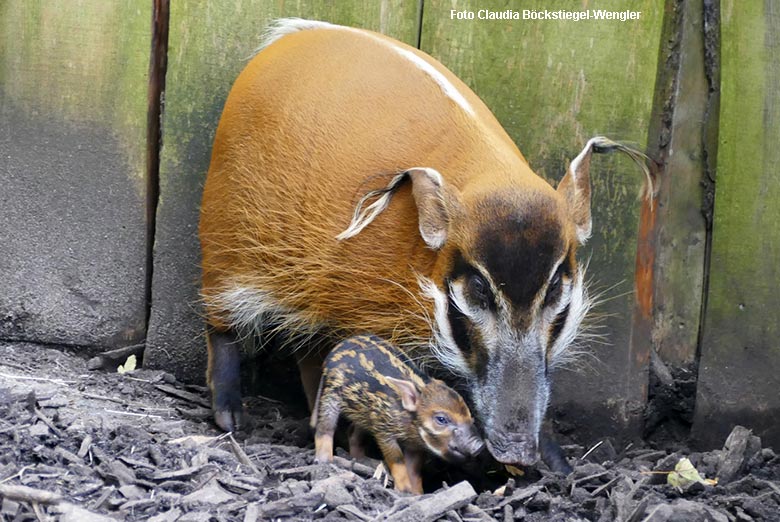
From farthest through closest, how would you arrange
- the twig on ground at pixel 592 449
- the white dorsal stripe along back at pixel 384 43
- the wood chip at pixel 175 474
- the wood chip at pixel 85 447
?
the twig on ground at pixel 592 449
the white dorsal stripe along back at pixel 384 43
the wood chip at pixel 85 447
the wood chip at pixel 175 474

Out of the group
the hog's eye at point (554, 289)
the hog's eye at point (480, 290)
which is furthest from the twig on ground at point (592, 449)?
the hog's eye at point (480, 290)

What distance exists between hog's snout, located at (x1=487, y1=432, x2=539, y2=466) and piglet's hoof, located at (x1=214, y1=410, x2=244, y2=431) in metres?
1.28

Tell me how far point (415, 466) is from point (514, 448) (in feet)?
1.49

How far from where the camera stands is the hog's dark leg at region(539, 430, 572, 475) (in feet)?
15.6

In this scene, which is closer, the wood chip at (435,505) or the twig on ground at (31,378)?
the wood chip at (435,505)

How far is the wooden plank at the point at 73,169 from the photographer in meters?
5.11

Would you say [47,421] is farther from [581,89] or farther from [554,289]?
[581,89]

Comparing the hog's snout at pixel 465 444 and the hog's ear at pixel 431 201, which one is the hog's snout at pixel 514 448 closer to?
the hog's snout at pixel 465 444

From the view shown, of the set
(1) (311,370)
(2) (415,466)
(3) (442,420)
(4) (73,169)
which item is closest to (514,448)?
(3) (442,420)

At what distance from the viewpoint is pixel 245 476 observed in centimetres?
404

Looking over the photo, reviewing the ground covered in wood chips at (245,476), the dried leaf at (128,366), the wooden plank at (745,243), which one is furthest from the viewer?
the dried leaf at (128,366)

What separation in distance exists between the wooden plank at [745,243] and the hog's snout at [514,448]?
133cm

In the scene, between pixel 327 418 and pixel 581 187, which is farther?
pixel 581 187

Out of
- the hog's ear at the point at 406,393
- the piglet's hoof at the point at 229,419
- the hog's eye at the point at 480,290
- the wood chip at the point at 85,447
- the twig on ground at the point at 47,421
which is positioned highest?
the hog's eye at the point at 480,290
